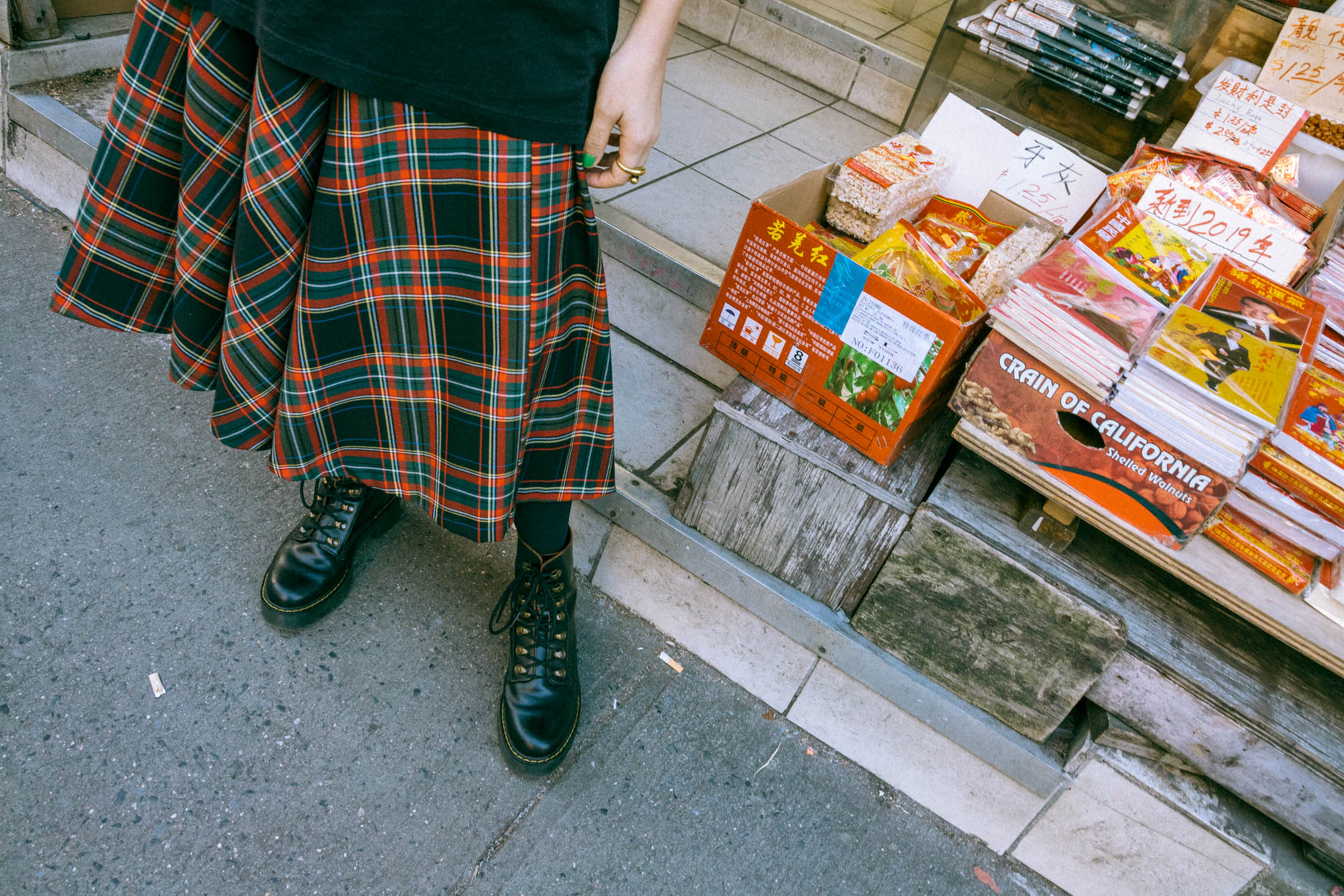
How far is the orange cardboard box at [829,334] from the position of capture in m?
1.42

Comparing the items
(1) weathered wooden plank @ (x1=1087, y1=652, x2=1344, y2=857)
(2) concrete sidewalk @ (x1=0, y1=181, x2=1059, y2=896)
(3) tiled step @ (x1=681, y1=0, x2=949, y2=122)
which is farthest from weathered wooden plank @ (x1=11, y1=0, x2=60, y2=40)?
(1) weathered wooden plank @ (x1=1087, y1=652, x2=1344, y2=857)

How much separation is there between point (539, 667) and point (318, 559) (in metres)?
Result: 0.53

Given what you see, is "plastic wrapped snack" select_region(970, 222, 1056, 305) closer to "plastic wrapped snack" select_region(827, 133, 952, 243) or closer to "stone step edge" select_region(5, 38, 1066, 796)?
"plastic wrapped snack" select_region(827, 133, 952, 243)

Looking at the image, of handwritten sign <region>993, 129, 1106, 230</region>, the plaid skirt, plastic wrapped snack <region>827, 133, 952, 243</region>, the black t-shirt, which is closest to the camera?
the black t-shirt

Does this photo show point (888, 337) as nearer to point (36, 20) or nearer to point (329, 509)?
point (329, 509)

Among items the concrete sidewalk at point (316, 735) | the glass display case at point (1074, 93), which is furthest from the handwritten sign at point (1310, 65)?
the concrete sidewalk at point (316, 735)

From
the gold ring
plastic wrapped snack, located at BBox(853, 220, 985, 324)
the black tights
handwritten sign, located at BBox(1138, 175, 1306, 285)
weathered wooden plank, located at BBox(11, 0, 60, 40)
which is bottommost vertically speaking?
the black tights

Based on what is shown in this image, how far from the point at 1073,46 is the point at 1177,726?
2258mm

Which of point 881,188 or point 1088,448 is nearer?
point 1088,448

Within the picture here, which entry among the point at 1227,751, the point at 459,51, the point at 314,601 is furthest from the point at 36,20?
the point at 1227,751

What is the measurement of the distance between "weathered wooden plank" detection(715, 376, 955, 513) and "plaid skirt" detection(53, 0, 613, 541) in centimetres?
32

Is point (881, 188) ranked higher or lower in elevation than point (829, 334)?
higher

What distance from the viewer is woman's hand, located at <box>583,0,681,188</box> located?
1067 mm

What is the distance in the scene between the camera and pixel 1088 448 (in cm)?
130
